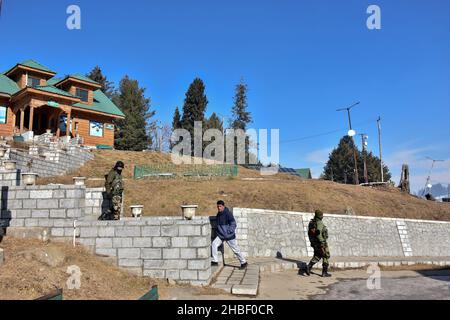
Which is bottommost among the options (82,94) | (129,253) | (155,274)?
(155,274)

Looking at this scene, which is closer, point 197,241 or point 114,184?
point 197,241

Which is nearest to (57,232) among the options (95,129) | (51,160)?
(51,160)

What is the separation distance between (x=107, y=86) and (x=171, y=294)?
5424 cm

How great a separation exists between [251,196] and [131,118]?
31082 mm

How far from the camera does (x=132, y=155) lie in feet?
97.8

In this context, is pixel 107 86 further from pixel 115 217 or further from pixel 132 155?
pixel 115 217

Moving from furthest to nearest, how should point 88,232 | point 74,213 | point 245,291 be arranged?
point 74,213 < point 88,232 < point 245,291

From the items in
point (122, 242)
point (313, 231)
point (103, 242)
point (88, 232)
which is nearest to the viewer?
point (122, 242)

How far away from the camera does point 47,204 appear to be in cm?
915

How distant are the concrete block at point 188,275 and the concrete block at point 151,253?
635 mm

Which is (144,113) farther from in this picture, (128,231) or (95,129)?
(128,231)

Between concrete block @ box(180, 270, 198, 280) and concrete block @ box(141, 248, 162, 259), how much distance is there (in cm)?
64

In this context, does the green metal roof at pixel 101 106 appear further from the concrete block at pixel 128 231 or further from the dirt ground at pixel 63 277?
the concrete block at pixel 128 231

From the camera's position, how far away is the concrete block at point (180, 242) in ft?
26.5
